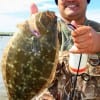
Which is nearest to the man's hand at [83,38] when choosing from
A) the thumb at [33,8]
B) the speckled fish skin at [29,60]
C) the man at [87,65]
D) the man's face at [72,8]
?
the speckled fish skin at [29,60]

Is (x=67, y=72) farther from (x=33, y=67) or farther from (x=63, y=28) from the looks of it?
(x=33, y=67)

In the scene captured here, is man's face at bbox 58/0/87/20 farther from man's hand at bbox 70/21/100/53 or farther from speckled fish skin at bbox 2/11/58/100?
speckled fish skin at bbox 2/11/58/100

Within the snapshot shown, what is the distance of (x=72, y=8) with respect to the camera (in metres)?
4.39

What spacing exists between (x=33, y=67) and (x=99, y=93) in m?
1.51

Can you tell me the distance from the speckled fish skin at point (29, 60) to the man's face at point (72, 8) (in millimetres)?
1491

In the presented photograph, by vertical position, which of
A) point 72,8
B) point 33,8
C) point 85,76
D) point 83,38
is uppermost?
point 33,8

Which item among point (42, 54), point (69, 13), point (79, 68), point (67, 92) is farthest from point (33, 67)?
point (69, 13)

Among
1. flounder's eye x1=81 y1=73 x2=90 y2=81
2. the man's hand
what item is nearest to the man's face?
flounder's eye x1=81 y1=73 x2=90 y2=81

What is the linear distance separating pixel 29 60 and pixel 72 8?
1636 millimetres

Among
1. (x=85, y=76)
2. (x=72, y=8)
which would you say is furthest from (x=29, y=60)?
(x=72, y=8)

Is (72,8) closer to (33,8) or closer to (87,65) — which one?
(87,65)

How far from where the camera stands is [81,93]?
422 cm

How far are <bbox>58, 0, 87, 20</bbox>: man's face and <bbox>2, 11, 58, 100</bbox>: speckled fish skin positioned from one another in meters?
1.49

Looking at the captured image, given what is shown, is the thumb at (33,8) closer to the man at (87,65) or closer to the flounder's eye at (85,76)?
the man at (87,65)
